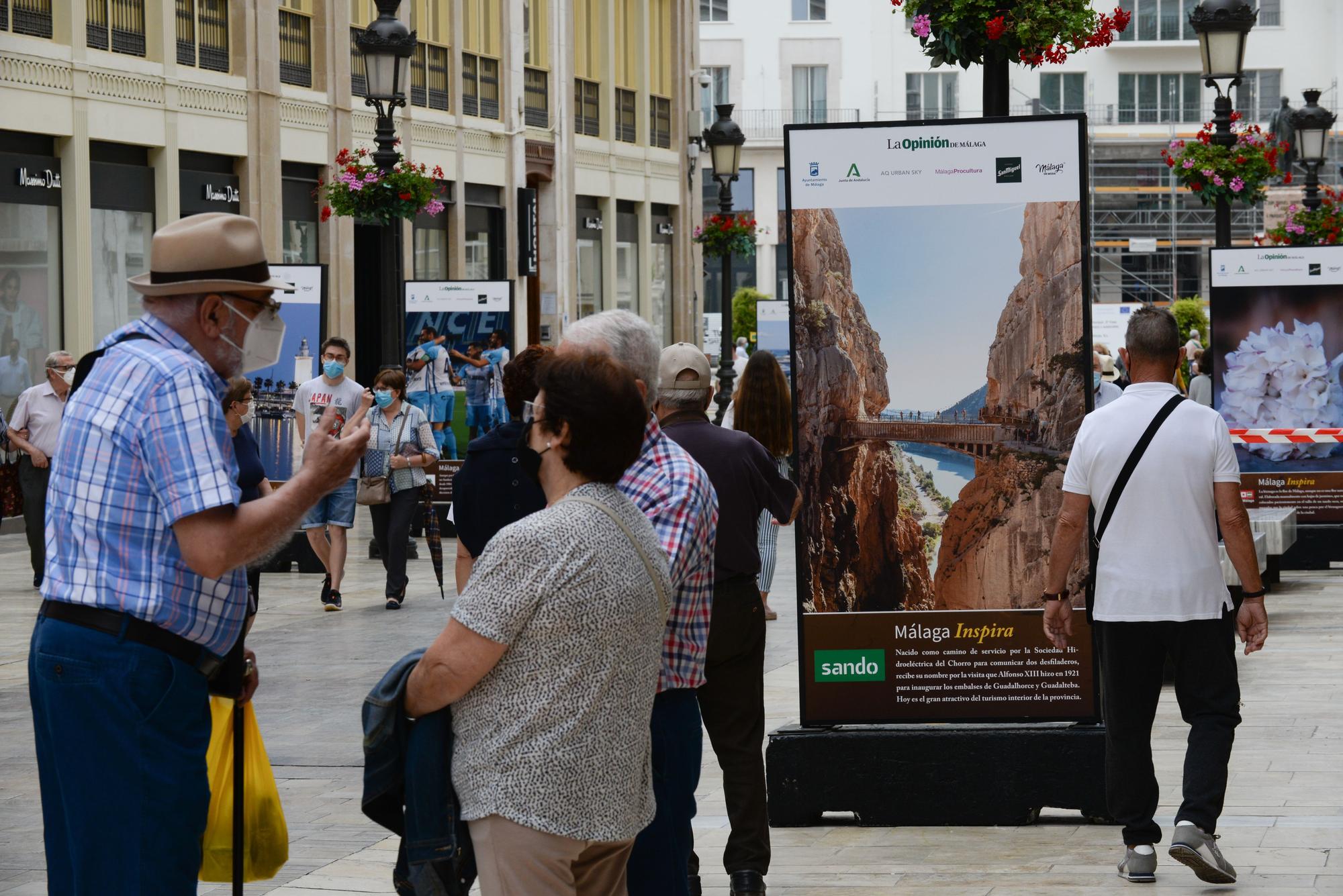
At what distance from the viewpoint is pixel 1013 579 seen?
753 cm

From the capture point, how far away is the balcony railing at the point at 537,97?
37.4 meters

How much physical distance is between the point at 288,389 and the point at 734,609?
40.1 feet

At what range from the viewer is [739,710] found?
20.7 feet

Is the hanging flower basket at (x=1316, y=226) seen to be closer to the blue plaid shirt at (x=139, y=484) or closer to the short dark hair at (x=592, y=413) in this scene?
the short dark hair at (x=592, y=413)

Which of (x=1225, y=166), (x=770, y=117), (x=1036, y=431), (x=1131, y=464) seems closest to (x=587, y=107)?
(x=1225, y=166)

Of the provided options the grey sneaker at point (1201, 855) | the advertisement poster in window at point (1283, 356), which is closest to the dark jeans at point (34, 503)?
the advertisement poster in window at point (1283, 356)

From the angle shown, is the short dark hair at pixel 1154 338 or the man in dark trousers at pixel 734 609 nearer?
the man in dark trousers at pixel 734 609

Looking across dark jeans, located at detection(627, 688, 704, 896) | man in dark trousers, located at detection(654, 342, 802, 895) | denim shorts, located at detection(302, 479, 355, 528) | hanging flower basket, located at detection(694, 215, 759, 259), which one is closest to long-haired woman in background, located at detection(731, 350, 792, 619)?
man in dark trousers, located at detection(654, 342, 802, 895)

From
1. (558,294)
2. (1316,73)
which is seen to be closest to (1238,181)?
(558,294)

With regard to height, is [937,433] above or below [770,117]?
below

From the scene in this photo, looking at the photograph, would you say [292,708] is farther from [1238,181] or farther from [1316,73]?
[1316,73]

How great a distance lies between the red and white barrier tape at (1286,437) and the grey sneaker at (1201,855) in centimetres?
1029

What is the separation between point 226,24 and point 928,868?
22592 mm

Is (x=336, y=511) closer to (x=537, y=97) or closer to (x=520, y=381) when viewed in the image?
(x=520, y=381)
